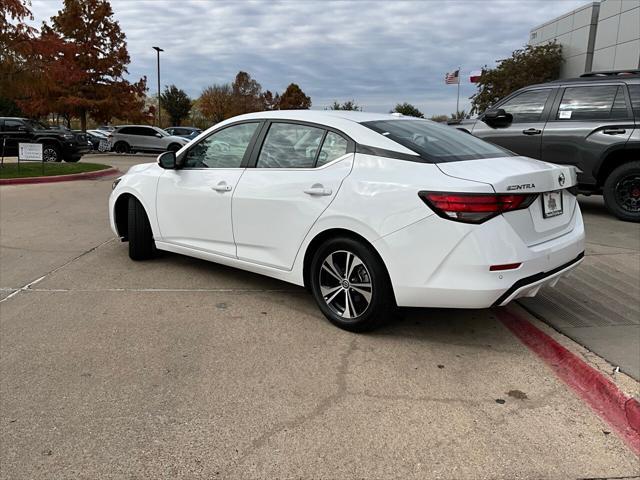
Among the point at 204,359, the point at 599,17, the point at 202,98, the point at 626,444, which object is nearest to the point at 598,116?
the point at 626,444

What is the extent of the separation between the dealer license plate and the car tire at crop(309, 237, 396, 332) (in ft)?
3.87

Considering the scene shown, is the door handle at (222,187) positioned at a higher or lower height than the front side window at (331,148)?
lower

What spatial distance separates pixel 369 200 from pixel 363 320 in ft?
2.90

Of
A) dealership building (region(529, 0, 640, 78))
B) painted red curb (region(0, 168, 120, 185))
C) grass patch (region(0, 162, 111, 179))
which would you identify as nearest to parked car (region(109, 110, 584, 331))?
Answer: painted red curb (region(0, 168, 120, 185))

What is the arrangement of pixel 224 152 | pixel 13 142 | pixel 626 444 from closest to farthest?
pixel 626 444
pixel 224 152
pixel 13 142

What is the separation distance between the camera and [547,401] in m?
3.09

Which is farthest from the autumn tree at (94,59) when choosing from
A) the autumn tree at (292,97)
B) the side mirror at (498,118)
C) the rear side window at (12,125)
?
the autumn tree at (292,97)

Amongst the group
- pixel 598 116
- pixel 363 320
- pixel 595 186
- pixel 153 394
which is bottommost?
pixel 153 394

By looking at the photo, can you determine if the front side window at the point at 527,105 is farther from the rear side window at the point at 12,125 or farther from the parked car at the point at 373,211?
the rear side window at the point at 12,125

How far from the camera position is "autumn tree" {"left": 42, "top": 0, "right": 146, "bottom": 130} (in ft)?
88.7

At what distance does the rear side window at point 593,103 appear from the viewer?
7699 mm

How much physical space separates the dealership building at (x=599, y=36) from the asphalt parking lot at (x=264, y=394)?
765 inches

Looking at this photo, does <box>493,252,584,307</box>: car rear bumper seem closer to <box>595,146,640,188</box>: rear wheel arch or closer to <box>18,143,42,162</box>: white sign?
<box>595,146,640,188</box>: rear wheel arch

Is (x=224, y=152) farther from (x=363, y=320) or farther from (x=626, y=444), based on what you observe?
(x=626, y=444)
